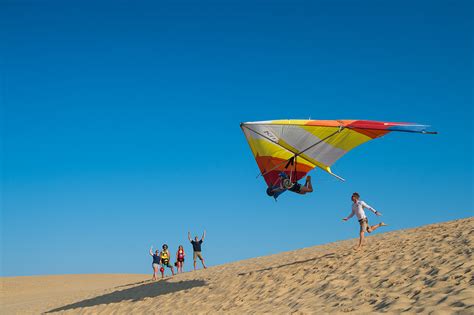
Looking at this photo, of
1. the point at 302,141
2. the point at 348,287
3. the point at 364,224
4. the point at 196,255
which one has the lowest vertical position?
the point at 348,287

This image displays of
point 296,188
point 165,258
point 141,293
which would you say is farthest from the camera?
point 165,258

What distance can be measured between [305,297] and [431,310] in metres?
3.61

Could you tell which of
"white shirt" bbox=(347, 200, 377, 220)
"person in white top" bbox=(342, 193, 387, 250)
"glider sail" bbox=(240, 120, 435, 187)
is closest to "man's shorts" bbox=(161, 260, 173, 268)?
"glider sail" bbox=(240, 120, 435, 187)

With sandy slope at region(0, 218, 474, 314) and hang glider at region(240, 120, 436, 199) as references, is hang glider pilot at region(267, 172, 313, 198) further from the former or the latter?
sandy slope at region(0, 218, 474, 314)

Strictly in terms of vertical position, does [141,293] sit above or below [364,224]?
below

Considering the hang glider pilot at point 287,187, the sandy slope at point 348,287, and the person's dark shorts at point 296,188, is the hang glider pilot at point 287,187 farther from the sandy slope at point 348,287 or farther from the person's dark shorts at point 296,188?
the sandy slope at point 348,287

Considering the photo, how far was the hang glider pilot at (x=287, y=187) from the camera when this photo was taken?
13914 mm

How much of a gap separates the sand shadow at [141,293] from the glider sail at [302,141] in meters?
4.63

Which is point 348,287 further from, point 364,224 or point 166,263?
point 166,263

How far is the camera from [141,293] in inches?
650

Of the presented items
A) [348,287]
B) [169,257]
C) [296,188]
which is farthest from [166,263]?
[348,287]

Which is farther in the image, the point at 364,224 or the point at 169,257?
the point at 169,257

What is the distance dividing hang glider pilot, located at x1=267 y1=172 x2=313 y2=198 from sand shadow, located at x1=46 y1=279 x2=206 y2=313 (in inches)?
149

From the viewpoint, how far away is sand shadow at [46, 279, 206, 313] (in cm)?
1559
